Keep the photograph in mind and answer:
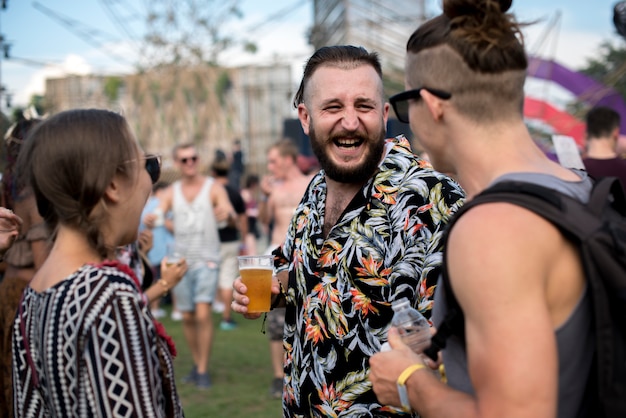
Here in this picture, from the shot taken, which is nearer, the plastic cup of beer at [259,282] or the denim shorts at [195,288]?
the plastic cup of beer at [259,282]

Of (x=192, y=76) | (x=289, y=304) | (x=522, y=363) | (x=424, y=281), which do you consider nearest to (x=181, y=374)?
(x=289, y=304)

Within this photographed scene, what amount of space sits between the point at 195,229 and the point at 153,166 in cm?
614

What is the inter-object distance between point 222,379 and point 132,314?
6.16 meters

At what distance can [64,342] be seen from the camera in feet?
6.68

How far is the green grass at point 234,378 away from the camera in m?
6.86

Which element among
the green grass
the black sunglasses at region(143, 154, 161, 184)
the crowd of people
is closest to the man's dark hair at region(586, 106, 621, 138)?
the green grass

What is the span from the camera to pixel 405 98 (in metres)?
2.08

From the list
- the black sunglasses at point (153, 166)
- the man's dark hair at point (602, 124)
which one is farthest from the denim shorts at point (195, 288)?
the black sunglasses at point (153, 166)

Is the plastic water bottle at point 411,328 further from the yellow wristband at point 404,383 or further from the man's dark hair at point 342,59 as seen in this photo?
the man's dark hair at point 342,59

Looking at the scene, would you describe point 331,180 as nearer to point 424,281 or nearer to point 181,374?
point 424,281

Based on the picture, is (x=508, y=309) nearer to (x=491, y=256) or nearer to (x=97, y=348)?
(x=491, y=256)

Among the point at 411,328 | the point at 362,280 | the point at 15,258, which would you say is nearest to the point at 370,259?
the point at 362,280

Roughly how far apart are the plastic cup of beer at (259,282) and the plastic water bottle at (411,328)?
1.06 meters

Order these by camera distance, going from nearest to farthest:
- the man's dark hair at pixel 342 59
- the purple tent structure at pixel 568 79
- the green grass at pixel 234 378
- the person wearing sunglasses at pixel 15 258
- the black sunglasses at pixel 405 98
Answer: the black sunglasses at pixel 405 98 < the man's dark hair at pixel 342 59 < the person wearing sunglasses at pixel 15 258 < the green grass at pixel 234 378 < the purple tent structure at pixel 568 79
